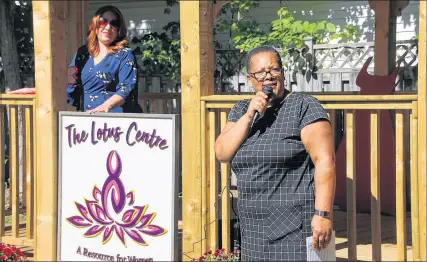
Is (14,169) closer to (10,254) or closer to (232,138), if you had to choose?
(10,254)

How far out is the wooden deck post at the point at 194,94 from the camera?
669cm

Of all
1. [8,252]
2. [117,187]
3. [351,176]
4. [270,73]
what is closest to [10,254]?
[8,252]

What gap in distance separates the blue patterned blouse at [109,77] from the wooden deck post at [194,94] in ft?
1.79

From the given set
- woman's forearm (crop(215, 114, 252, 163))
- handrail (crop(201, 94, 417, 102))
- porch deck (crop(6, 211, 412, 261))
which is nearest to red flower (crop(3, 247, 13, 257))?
porch deck (crop(6, 211, 412, 261))

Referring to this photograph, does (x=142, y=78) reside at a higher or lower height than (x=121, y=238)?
higher

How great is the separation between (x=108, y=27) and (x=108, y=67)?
33 centimetres

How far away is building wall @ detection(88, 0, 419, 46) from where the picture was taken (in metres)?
15.6

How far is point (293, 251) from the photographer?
→ 4.73m

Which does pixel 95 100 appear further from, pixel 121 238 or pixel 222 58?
pixel 222 58

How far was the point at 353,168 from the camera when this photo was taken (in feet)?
20.3

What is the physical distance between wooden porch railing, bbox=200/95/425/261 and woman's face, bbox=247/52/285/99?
4.01ft

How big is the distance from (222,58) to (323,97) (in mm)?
9062

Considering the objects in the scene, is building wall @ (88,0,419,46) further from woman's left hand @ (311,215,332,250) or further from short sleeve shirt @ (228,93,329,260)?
woman's left hand @ (311,215,332,250)

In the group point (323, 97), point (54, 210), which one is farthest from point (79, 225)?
point (323, 97)
